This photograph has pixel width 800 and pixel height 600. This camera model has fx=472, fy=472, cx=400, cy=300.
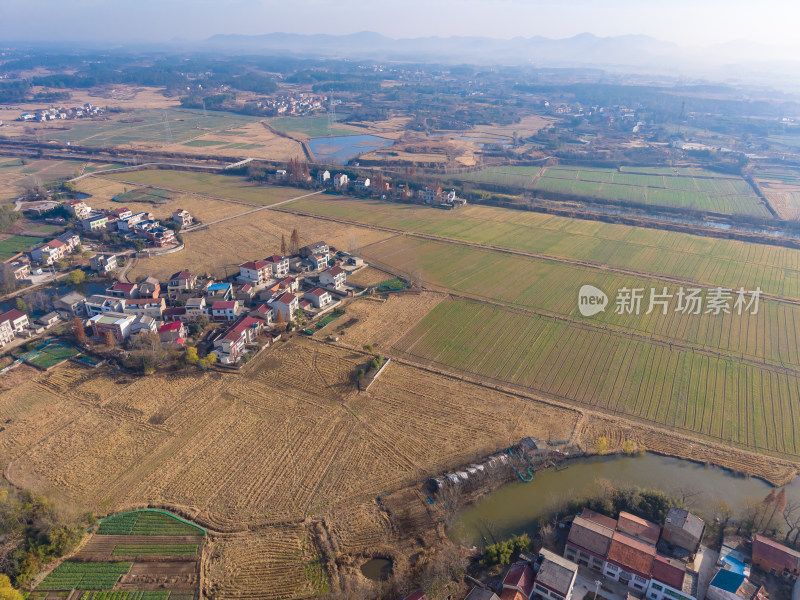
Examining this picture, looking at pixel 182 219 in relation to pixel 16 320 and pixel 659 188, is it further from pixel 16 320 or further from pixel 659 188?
pixel 659 188

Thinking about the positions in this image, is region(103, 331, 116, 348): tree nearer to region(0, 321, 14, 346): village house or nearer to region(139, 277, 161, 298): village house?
region(139, 277, 161, 298): village house

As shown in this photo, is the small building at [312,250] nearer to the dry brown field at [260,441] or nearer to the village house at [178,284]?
the village house at [178,284]

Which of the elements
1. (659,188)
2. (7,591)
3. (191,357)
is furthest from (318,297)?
(659,188)

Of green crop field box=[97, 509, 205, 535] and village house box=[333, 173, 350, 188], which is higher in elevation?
village house box=[333, 173, 350, 188]

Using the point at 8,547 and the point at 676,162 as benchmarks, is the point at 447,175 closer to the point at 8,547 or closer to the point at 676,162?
the point at 676,162

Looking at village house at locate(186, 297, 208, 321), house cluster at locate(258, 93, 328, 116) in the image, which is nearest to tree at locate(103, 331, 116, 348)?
village house at locate(186, 297, 208, 321)

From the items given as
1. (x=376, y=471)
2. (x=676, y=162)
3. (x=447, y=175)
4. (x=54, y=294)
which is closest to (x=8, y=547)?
(x=376, y=471)

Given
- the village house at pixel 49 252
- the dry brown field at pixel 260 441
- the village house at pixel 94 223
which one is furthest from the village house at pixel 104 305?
the village house at pixel 94 223
